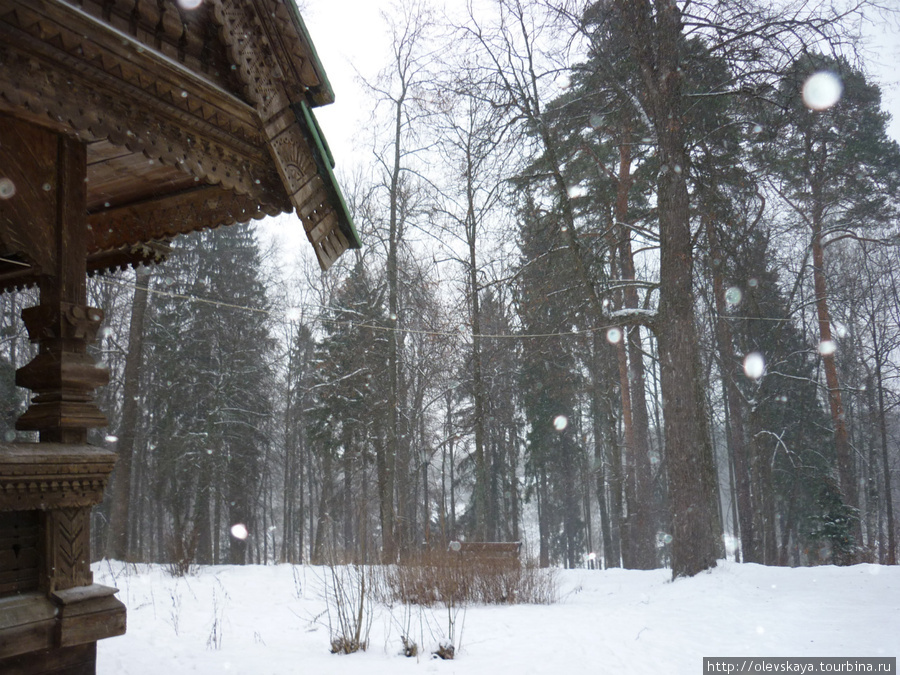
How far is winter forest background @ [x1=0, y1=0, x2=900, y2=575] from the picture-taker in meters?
10.9

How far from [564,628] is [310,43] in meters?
6.21

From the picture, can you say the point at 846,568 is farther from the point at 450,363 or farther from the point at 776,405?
the point at 776,405

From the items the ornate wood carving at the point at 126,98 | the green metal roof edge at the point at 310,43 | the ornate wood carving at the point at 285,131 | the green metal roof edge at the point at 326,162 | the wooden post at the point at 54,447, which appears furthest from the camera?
the green metal roof edge at the point at 326,162

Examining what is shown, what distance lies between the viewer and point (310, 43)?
4.26 meters

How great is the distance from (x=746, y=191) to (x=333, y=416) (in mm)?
15595

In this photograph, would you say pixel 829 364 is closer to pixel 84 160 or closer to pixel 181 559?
pixel 181 559

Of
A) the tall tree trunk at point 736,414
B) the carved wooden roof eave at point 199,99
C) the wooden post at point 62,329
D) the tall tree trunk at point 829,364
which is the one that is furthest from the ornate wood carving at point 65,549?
the tall tree trunk at point 829,364

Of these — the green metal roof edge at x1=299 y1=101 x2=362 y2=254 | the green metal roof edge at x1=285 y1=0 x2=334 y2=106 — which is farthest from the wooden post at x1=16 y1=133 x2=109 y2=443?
the green metal roof edge at x1=285 y1=0 x2=334 y2=106

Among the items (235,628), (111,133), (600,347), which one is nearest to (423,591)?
(235,628)

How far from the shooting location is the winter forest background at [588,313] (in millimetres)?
10945

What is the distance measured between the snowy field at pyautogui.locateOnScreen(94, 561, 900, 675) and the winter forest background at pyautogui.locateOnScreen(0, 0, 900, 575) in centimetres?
100

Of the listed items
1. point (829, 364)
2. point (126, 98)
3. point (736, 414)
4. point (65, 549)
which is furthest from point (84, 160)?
point (736, 414)

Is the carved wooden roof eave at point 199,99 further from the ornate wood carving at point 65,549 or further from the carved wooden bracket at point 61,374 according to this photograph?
the ornate wood carving at point 65,549

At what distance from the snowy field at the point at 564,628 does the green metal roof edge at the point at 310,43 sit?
14.5ft
